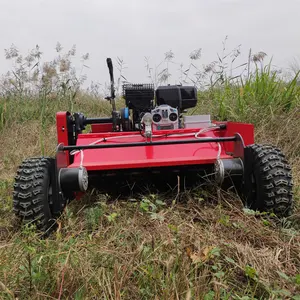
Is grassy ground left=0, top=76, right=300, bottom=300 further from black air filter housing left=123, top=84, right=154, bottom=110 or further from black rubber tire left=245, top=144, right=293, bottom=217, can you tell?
black air filter housing left=123, top=84, right=154, bottom=110

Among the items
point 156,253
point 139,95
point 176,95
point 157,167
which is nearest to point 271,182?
point 157,167

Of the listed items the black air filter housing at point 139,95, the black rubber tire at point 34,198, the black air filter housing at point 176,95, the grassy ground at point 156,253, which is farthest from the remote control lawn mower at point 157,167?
the black air filter housing at point 139,95

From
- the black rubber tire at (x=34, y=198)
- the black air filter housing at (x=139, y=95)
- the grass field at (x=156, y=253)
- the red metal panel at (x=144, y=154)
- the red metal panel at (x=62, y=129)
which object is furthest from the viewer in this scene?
the black air filter housing at (x=139, y=95)

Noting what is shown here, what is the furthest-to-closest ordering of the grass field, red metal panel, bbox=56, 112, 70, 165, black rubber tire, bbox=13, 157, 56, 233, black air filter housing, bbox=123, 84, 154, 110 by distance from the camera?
black air filter housing, bbox=123, 84, 154, 110 → red metal panel, bbox=56, 112, 70, 165 → black rubber tire, bbox=13, 157, 56, 233 → the grass field

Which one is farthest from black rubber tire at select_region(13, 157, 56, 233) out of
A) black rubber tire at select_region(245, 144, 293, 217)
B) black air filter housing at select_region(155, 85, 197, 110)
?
black air filter housing at select_region(155, 85, 197, 110)

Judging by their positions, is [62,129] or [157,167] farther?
[62,129]

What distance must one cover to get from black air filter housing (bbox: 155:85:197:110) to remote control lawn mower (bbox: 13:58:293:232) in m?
0.26

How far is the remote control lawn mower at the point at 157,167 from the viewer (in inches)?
83.0

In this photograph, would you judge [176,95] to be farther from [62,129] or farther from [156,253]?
[156,253]

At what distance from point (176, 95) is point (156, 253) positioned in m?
2.07

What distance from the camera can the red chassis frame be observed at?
2365mm

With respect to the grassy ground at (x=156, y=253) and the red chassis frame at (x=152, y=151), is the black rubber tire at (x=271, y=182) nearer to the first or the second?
the grassy ground at (x=156, y=253)

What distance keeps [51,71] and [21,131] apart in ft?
3.42

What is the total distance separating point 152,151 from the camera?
2.69 meters
